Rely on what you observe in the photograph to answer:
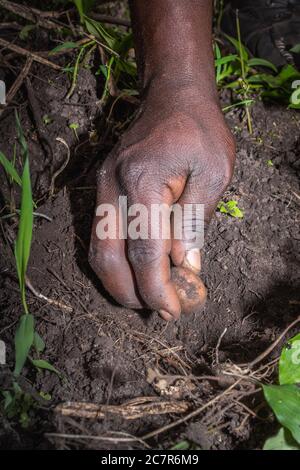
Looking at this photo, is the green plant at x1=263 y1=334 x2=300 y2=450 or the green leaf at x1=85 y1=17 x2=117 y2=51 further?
the green leaf at x1=85 y1=17 x2=117 y2=51

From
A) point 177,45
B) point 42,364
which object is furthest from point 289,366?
point 177,45

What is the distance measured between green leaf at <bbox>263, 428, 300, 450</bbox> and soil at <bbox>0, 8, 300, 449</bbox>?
4 centimetres

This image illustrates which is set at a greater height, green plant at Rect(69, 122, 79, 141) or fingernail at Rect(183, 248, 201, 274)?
green plant at Rect(69, 122, 79, 141)

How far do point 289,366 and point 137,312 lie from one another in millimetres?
444

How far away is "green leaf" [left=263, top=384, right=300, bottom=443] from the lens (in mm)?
929

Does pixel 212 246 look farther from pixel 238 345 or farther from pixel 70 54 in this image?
pixel 70 54

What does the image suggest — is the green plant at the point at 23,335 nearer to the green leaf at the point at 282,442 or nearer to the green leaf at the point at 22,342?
the green leaf at the point at 22,342

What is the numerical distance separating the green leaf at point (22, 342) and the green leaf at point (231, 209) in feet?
2.20

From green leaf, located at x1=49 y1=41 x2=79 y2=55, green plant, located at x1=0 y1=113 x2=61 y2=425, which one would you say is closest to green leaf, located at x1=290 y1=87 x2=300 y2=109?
green leaf, located at x1=49 y1=41 x2=79 y2=55

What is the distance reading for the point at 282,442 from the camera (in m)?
0.94

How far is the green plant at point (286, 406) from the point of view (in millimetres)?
931

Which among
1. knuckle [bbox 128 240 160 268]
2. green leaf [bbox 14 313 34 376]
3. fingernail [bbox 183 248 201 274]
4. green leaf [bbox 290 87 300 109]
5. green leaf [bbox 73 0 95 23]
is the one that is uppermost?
green leaf [bbox 73 0 95 23]

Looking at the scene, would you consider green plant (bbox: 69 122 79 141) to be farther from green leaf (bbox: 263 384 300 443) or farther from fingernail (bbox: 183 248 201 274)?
green leaf (bbox: 263 384 300 443)

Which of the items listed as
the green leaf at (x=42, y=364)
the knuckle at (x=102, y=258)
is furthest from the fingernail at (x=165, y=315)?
the green leaf at (x=42, y=364)
